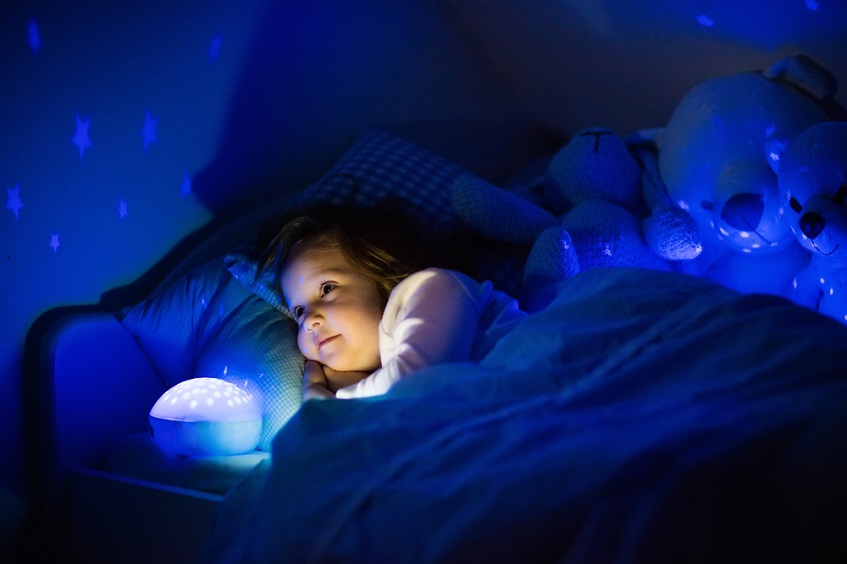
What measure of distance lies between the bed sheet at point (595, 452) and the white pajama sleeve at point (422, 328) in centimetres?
13

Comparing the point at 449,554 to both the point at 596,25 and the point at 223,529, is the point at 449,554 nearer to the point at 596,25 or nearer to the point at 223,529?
the point at 223,529

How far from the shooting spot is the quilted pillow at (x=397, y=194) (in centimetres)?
153

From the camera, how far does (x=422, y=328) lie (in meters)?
1.19

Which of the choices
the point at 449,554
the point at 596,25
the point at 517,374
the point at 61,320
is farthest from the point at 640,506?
the point at 596,25

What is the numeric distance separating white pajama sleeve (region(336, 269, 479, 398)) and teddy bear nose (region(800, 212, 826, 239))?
0.55 metres

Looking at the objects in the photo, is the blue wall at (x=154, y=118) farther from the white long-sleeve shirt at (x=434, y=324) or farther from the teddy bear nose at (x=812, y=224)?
the teddy bear nose at (x=812, y=224)

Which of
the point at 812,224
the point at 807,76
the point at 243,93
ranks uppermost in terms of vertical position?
the point at 243,93

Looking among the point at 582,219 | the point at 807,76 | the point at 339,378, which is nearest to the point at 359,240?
the point at 339,378

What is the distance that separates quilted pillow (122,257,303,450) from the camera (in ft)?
4.57

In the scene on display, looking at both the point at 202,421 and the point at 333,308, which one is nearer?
the point at 202,421

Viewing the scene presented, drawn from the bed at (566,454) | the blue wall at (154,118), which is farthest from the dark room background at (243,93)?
the bed at (566,454)

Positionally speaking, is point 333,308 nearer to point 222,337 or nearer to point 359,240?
point 359,240

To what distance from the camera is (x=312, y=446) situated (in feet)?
2.86

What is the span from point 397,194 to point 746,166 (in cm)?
69
